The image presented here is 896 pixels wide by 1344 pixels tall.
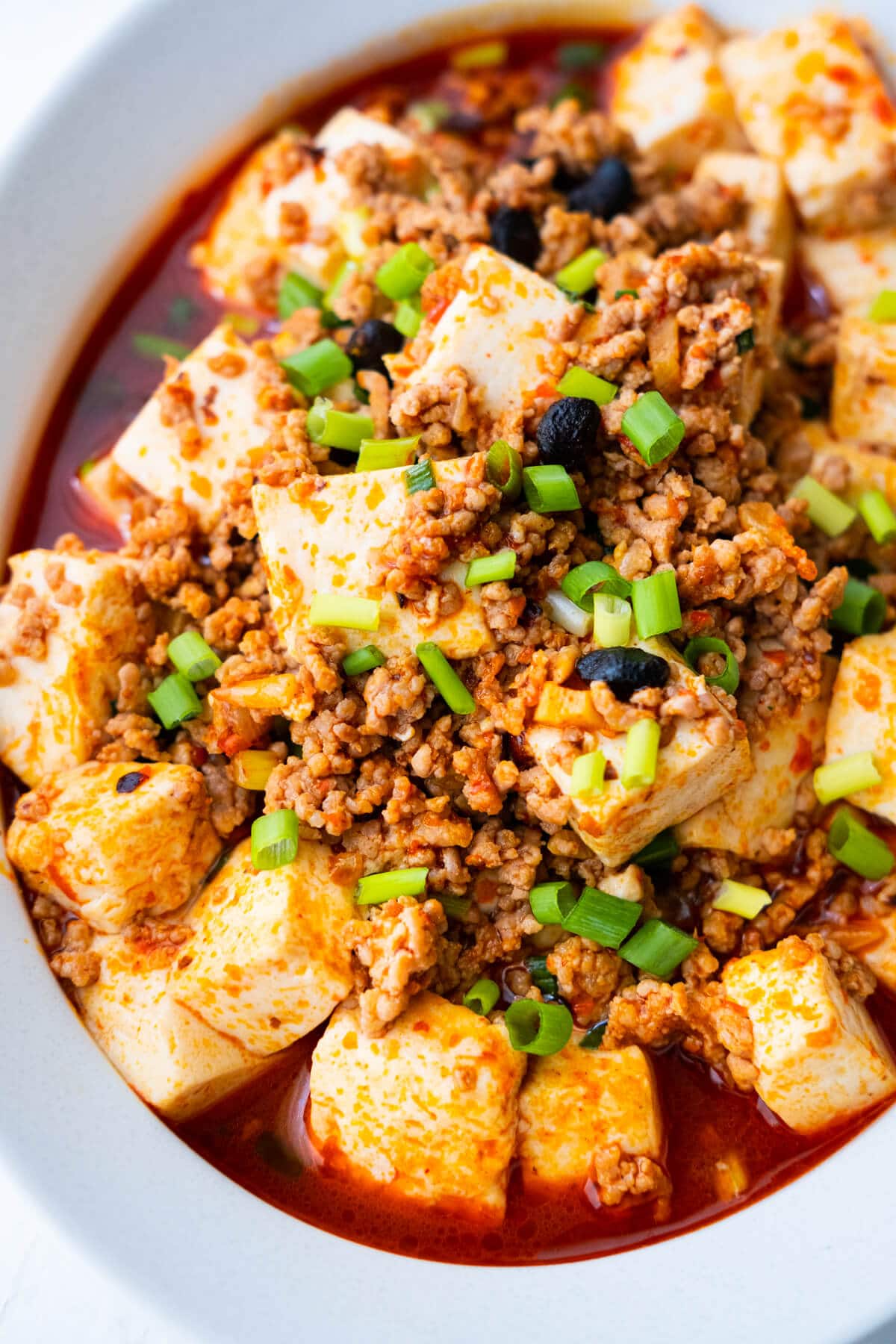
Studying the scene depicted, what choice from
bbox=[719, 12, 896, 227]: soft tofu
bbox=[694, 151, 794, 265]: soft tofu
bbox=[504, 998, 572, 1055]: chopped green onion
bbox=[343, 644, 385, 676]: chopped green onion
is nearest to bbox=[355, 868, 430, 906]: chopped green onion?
bbox=[504, 998, 572, 1055]: chopped green onion

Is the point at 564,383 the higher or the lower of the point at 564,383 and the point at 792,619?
the higher

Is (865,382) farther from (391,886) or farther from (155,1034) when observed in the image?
(155,1034)

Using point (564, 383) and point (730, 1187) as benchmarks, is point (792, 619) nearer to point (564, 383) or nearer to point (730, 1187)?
point (564, 383)

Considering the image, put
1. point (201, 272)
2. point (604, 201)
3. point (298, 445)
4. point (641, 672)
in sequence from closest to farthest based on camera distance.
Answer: point (641, 672) < point (298, 445) < point (604, 201) < point (201, 272)

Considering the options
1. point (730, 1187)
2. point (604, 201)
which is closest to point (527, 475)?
point (604, 201)

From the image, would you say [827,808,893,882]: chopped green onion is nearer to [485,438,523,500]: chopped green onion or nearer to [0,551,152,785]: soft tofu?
[485,438,523,500]: chopped green onion

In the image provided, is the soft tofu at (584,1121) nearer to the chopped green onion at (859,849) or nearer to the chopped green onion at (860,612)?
the chopped green onion at (859,849)

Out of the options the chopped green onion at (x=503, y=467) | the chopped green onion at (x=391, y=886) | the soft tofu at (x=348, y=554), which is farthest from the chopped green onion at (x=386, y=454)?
the chopped green onion at (x=391, y=886)
